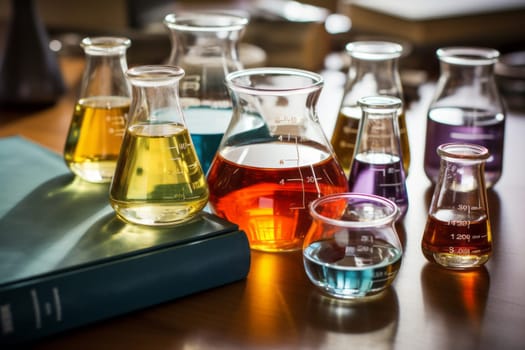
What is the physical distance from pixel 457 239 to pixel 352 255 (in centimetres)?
15

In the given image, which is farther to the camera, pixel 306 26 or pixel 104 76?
pixel 306 26

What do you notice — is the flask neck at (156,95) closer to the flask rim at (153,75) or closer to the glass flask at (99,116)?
the flask rim at (153,75)

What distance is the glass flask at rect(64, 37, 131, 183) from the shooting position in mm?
1137

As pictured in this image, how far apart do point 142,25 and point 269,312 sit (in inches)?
58.6

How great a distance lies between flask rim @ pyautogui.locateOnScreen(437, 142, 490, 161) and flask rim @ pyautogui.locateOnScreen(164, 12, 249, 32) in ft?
1.22

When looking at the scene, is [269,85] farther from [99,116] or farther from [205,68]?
[99,116]

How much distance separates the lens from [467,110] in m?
1.28

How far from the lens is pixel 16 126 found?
1.63 meters

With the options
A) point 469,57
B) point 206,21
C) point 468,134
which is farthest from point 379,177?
point 206,21

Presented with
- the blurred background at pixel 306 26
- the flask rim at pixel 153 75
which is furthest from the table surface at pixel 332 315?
the blurred background at pixel 306 26

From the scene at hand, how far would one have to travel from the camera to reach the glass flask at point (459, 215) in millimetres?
942

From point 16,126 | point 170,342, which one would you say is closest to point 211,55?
point 170,342

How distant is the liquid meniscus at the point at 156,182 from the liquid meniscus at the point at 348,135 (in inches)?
11.7

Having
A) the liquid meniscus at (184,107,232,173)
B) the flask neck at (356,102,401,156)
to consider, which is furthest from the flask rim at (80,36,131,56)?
the flask neck at (356,102,401,156)
